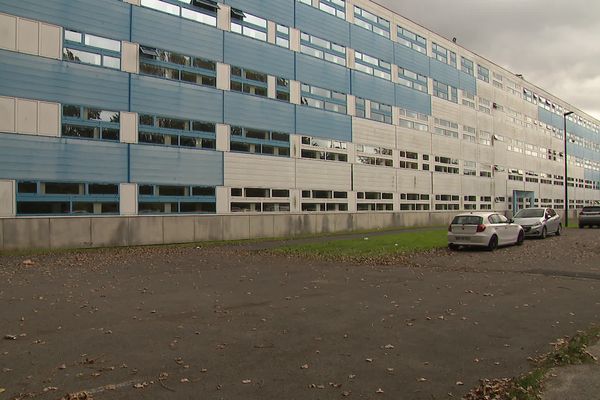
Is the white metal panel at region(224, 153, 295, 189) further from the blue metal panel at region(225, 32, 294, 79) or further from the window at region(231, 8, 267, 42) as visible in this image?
the window at region(231, 8, 267, 42)

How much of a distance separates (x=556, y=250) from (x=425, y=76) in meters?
27.5

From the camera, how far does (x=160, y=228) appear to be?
24078 mm

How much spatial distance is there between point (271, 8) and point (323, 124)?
313 inches

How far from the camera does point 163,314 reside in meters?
7.96

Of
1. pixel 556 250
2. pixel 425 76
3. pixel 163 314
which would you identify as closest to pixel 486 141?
pixel 425 76

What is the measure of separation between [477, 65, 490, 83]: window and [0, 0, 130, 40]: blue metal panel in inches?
1513

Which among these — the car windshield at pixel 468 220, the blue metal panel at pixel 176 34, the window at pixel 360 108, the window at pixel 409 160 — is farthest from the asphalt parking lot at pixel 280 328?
the window at pixel 409 160

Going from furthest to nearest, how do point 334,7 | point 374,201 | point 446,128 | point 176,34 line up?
point 446,128 < point 374,201 < point 334,7 < point 176,34

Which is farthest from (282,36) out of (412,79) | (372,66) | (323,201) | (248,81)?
(412,79)

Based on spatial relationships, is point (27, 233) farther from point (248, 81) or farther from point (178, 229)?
point (248, 81)

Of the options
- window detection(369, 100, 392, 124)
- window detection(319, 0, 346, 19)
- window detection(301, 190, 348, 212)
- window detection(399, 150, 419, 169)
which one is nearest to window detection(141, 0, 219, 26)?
window detection(319, 0, 346, 19)

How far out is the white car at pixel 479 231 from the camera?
1858 cm

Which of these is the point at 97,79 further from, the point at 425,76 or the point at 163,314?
the point at 425,76

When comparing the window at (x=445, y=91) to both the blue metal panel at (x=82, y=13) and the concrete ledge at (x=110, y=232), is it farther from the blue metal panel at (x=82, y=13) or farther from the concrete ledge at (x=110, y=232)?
the concrete ledge at (x=110, y=232)
